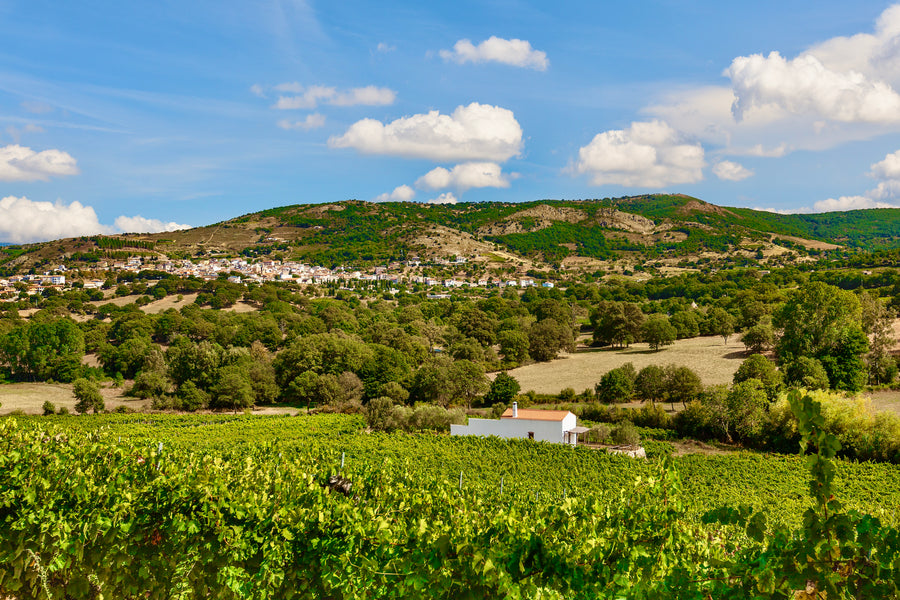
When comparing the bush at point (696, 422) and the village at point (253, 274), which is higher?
the village at point (253, 274)

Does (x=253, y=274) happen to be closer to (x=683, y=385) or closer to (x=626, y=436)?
(x=683, y=385)

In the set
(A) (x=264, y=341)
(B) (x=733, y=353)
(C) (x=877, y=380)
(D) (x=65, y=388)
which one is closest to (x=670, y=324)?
(B) (x=733, y=353)

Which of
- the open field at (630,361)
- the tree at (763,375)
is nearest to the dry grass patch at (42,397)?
the open field at (630,361)

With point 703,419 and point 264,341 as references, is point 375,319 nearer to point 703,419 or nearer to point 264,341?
point 264,341

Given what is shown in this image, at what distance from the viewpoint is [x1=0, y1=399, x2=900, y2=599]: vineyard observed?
279 cm

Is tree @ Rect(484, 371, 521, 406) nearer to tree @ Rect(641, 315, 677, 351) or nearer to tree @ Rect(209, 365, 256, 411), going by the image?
tree @ Rect(209, 365, 256, 411)

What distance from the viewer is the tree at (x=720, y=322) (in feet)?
197

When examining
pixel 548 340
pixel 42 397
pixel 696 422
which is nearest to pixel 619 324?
pixel 548 340

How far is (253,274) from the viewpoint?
457ft

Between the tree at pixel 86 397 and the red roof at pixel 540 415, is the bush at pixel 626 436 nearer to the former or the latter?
the red roof at pixel 540 415

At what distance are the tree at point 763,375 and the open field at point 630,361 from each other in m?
5.28

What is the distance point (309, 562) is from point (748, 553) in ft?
12.7

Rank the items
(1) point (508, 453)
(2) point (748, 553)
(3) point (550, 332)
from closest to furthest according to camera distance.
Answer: (2) point (748, 553) < (1) point (508, 453) < (3) point (550, 332)

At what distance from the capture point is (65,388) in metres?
51.1
